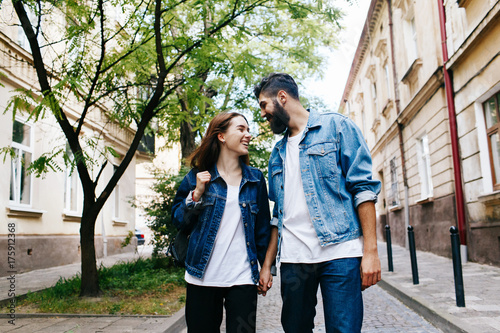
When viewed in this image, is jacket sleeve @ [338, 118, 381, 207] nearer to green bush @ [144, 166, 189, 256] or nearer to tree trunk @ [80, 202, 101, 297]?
tree trunk @ [80, 202, 101, 297]

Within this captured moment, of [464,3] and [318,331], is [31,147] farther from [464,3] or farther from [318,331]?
[464,3]

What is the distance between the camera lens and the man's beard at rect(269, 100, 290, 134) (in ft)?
8.73

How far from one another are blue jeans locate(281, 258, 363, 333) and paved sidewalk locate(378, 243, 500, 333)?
265 cm

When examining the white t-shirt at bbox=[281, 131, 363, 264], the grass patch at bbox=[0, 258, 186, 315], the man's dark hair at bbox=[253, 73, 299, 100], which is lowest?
the grass patch at bbox=[0, 258, 186, 315]

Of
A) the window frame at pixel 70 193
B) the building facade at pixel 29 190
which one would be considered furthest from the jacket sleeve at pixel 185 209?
the window frame at pixel 70 193

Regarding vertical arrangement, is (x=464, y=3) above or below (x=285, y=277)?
above

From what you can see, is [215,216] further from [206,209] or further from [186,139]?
[186,139]

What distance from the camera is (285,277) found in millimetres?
2447

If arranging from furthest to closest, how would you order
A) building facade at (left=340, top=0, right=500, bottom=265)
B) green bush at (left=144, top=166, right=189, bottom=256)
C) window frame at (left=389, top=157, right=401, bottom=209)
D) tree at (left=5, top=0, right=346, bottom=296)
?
window frame at (left=389, top=157, right=401, bottom=209)
green bush at (left=144, top=166, right=189, bottom=256)
building facade at (left=340, top=0, right=500, bottom=265)
tree at (left=5, top=0, right=346, bottom=296)

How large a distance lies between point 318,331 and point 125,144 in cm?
1409

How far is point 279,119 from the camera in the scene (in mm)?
2678

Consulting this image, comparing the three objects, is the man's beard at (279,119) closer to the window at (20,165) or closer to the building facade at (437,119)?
the building facade at (437,119)

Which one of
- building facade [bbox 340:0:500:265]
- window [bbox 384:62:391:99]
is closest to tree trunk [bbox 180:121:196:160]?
building facade [bbox 340:0:500:265]

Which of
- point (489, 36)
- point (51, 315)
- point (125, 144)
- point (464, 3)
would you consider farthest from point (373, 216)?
point (125, 144)
